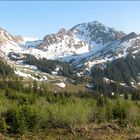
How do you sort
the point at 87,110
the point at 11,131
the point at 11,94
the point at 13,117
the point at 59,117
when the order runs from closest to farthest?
the point at 11,131
the point at 13,117
the point at 59,117
the point at 87,110
the point at 11,94

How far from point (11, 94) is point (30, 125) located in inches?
5004

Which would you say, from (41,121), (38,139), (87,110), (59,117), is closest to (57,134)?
(38,139)

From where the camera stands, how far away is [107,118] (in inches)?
3858

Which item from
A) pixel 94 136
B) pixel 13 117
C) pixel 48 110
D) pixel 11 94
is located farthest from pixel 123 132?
pixel 11 94

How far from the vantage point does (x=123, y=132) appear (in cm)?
5769

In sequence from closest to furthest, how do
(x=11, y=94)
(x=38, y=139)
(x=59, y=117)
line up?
(x=38, y=139), (x=59, y=117), (x=11, y=94)

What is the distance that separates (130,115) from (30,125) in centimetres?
3486

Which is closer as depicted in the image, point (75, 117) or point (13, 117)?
point (13, 117)

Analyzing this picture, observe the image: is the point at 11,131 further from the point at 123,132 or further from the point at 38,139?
the point at 123,132

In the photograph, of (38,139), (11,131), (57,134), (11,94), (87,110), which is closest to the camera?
(38,139)

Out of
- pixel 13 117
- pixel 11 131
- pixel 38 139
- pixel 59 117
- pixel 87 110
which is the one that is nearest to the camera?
pixel 38 139

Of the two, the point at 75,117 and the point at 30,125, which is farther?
the point at 75,117

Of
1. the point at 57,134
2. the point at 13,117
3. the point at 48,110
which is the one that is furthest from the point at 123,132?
the point at 48,110

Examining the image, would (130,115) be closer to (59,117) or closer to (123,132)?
(59,117)
